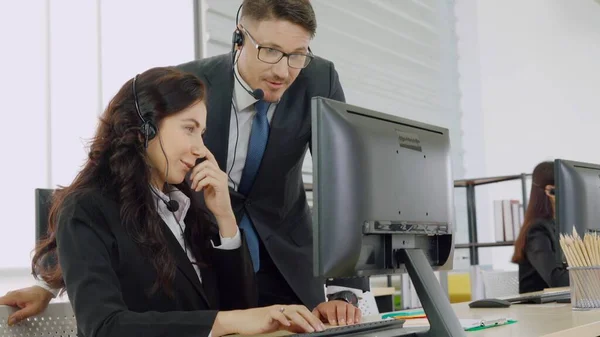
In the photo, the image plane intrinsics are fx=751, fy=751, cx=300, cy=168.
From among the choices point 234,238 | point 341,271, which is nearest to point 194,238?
point 234,238

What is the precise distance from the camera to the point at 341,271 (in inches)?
46.4

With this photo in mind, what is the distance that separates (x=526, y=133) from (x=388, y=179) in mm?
4955

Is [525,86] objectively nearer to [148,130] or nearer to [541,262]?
[541,262]

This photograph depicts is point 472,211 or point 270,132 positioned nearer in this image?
point 270,132

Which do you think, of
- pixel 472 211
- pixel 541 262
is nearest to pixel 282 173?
pixel 541 262

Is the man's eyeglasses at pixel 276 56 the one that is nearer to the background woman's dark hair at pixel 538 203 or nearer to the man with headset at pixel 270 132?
the man with headset at pixel 270 132

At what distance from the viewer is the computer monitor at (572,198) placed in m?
2.02

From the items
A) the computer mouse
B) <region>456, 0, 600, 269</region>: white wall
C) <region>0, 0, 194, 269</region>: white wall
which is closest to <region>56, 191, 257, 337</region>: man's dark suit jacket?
the computer mouse

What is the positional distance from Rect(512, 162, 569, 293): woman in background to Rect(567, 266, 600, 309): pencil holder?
150cm

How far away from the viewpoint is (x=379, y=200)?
1227 mm

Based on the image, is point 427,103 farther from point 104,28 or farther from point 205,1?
point 104,28

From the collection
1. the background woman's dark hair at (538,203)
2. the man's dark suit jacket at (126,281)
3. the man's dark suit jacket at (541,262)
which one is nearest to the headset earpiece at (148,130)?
the man's dark suit jacket at (126,281)

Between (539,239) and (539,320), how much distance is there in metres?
1.83

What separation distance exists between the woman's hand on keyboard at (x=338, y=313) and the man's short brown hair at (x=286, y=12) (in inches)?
24.4
